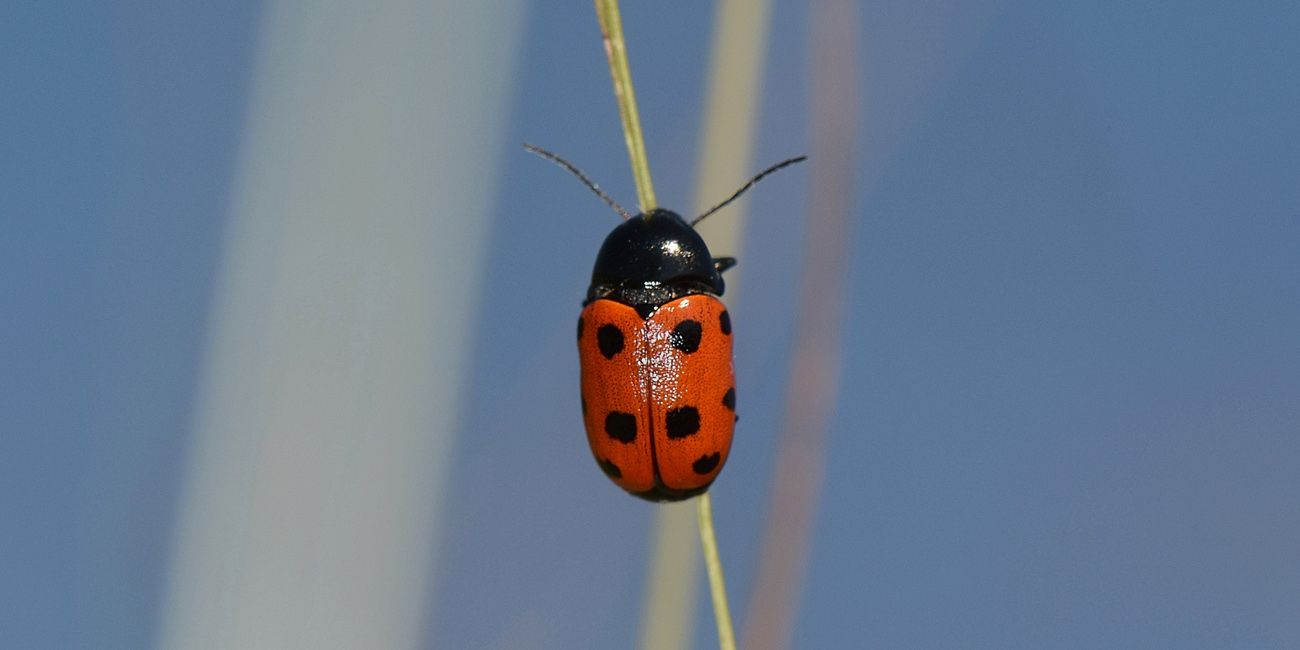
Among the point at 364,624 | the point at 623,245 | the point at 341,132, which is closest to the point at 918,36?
the point at 623,245

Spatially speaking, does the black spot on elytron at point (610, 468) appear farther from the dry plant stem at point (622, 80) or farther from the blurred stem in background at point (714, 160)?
the dry plant stem at point (622, 80)

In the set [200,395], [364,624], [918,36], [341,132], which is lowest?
[364,624]

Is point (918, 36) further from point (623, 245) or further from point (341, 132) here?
point (341, 132)

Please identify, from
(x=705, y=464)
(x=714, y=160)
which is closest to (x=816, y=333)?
(x=714, y=160)

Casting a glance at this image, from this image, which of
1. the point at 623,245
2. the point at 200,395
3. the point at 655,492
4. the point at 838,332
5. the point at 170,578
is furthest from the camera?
the point at 200,395

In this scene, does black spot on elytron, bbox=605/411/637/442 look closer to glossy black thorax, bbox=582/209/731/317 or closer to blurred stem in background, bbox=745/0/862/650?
glossy black thorax, bbox=582/209/731/317
